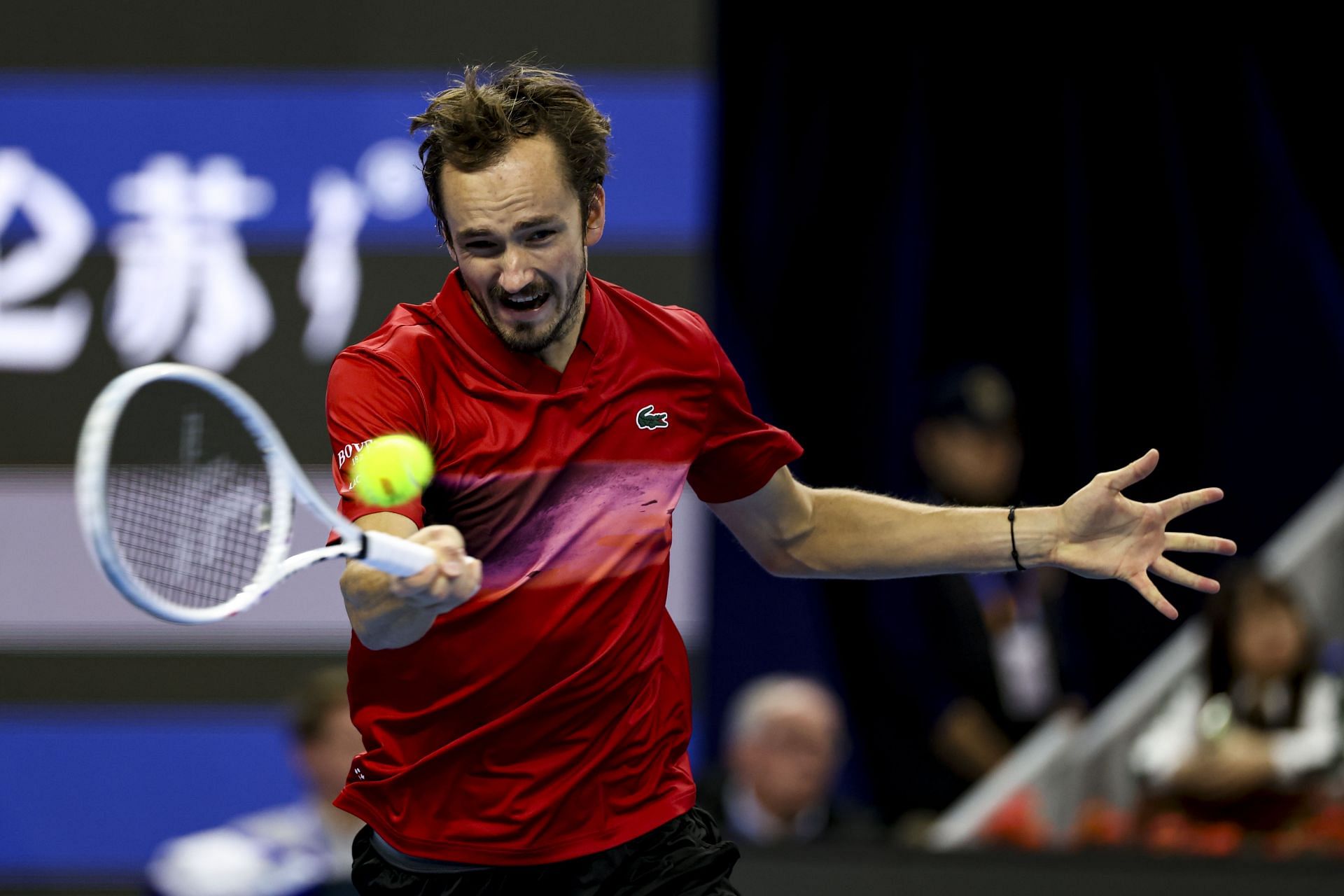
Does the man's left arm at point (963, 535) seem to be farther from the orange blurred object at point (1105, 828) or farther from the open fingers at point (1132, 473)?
the orange blurred object at point (1105, 828)

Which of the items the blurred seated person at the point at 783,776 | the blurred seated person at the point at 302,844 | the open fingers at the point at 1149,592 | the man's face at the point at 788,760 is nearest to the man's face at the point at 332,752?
the blurred seated person at the point at 302,844

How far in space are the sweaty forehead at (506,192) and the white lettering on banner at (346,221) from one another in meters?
2.70

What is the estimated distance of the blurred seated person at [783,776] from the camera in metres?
4.68

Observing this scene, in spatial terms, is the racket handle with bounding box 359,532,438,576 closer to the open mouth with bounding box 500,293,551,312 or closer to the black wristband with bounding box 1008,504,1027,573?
the open mouth with bounding box 500,293,551,312

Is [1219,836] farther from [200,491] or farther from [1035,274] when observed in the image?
[200,491]

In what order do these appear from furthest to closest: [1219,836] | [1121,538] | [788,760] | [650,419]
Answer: [788,760], [1219,836], [1121,538], [650,419]

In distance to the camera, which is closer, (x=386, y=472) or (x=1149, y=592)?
(x=386, y=472)

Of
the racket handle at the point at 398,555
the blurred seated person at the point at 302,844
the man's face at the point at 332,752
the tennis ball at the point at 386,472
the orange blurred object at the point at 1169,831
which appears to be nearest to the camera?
the racket handle at the point at 398,555

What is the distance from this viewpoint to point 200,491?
2434 millimetres

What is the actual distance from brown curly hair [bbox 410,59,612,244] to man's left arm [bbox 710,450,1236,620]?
0.63 meters

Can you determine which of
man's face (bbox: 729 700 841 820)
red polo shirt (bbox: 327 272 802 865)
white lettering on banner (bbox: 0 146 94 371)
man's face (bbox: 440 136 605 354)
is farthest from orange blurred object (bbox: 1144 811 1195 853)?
white lettering on banner (bbox: 0 146 94 371)

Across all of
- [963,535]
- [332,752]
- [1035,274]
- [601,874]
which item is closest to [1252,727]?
[1035,274]

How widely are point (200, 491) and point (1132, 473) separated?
1.37 metres

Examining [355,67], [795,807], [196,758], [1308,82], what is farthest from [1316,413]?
[196,758]
